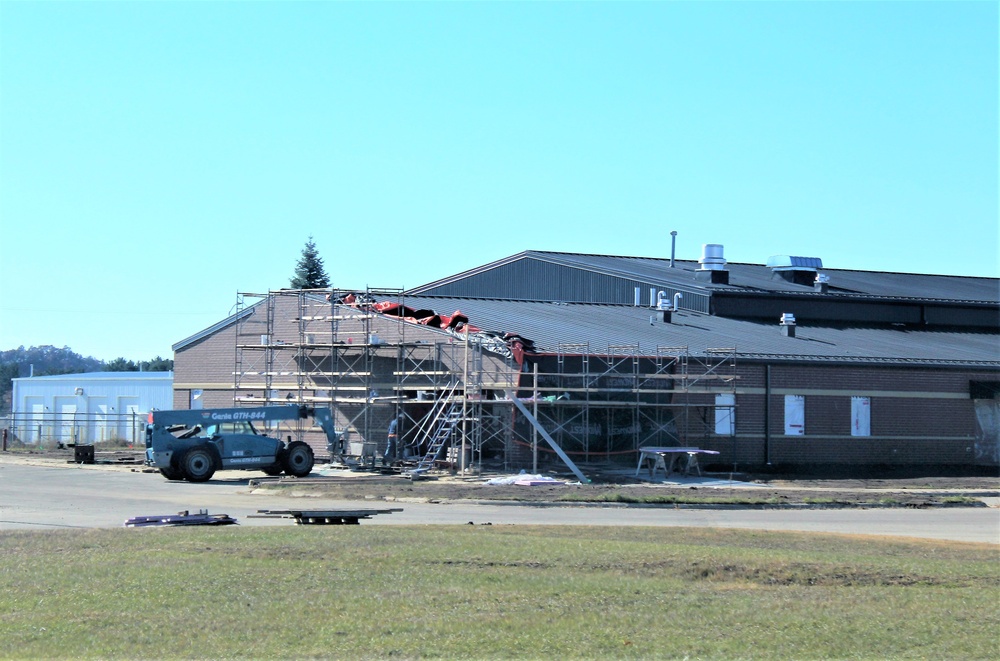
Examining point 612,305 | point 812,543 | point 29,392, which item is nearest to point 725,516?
point 812,543

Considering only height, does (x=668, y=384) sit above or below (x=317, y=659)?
above

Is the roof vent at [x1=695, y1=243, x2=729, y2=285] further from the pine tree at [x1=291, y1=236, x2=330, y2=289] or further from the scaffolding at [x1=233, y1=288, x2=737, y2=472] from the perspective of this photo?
the pine tree at [x1=291, y1=236, x2=330, y2=289]

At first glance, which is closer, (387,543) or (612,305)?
(387,543)

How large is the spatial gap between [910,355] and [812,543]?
88.2ft

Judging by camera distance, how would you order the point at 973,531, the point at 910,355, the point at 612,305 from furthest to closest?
the point at 612,305, the point at 910,355, the point at 973,531

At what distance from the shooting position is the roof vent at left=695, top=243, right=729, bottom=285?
174ft

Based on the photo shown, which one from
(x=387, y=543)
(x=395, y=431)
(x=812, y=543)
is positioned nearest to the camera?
(x=387, y=543)

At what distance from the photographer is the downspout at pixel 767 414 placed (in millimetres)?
40625

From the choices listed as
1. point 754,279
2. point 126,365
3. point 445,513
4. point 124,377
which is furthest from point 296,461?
point 126,365

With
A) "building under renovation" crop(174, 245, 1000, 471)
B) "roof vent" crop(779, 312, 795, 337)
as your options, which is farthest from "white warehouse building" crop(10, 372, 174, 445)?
"roof vent" crop(779, 312, 795, 337)

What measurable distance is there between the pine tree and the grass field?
75.4 metres

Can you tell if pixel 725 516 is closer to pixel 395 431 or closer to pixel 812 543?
pixel 812 543

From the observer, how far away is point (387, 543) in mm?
16781

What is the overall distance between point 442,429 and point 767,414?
11091 mm
